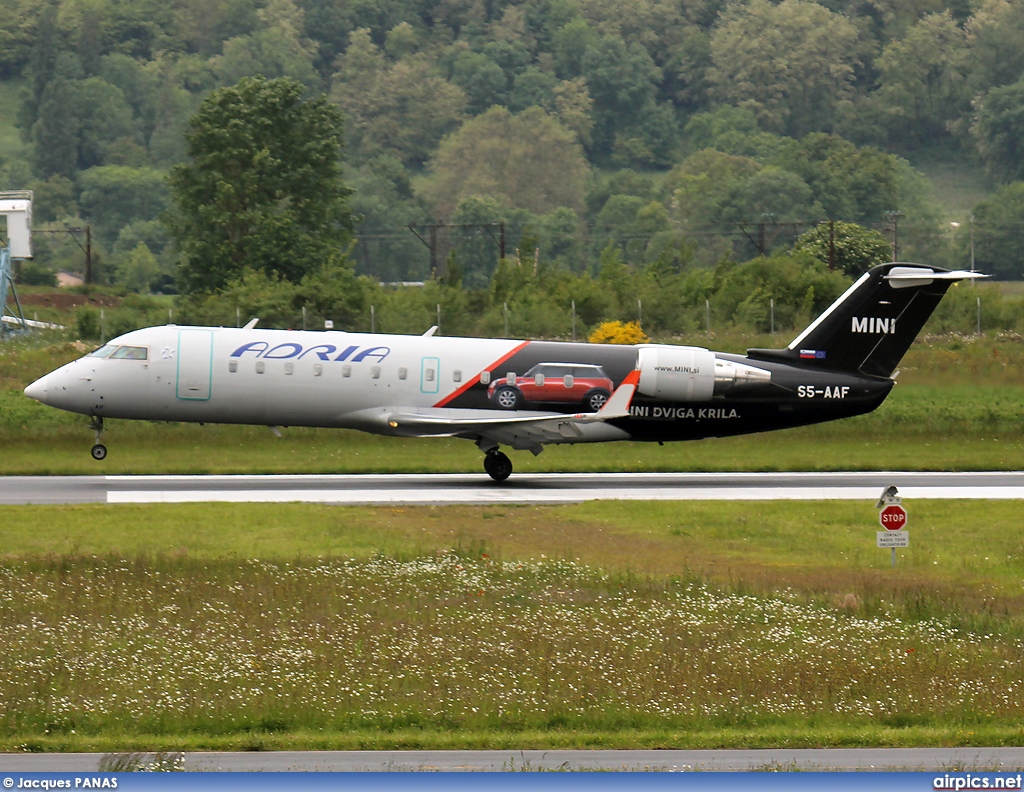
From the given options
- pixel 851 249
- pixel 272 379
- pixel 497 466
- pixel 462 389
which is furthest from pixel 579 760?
pixel 851 249

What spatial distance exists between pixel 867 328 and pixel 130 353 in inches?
706

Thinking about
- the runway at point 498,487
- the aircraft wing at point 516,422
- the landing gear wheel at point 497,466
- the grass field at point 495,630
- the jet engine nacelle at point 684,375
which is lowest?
the grass field at point 495,630

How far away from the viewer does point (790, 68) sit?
185 metres

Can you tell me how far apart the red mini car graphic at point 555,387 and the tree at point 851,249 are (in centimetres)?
5684

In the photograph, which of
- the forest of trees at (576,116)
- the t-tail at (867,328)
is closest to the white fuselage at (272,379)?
the t-tail at (867,328)

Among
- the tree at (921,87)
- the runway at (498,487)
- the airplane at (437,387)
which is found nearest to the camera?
the runway at (498,487)

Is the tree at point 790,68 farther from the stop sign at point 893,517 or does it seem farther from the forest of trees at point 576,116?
the stop sign at point 893,517

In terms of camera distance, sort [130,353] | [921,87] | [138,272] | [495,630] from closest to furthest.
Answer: [495,630]
[130,353]
[138,272]
[921,87]

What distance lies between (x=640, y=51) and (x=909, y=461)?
509 ft

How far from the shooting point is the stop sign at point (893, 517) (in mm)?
25875

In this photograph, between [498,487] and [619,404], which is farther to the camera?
[498,487]

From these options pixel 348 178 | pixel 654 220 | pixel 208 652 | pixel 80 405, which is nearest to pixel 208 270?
pixel 80 405

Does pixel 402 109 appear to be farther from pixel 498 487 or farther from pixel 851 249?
pixel 498 487

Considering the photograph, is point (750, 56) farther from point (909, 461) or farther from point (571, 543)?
point (571, 543)
